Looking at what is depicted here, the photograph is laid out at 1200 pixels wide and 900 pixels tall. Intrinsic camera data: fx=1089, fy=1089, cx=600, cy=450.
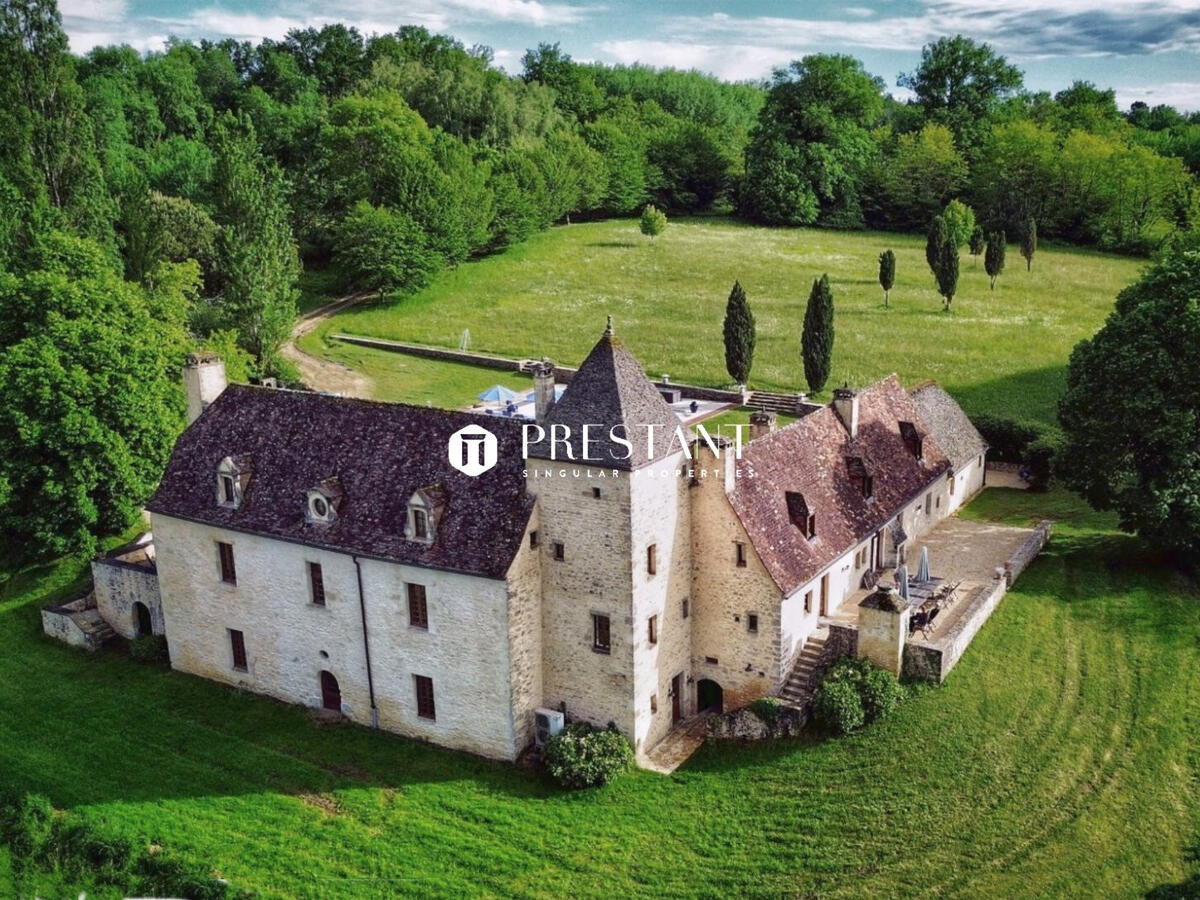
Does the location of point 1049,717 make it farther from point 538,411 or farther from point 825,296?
point 825,296

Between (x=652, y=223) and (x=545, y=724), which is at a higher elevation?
(x=652, y=223)

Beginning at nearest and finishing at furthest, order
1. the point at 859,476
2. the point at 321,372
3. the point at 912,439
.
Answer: the point at 859,476, the point at 912,439, the point at 321,372

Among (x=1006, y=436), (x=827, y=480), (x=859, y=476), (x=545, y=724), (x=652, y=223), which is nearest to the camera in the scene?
(x=545, y=724)

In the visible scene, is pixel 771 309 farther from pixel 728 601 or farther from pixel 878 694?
pixel 878 694

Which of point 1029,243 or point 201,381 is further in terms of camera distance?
point 1029,243

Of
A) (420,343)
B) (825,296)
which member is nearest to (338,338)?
(420,343)

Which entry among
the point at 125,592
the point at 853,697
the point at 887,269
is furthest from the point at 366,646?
the point at 887,269

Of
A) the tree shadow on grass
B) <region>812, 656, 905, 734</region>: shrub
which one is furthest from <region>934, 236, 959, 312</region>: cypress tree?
the tree shadow on grass
